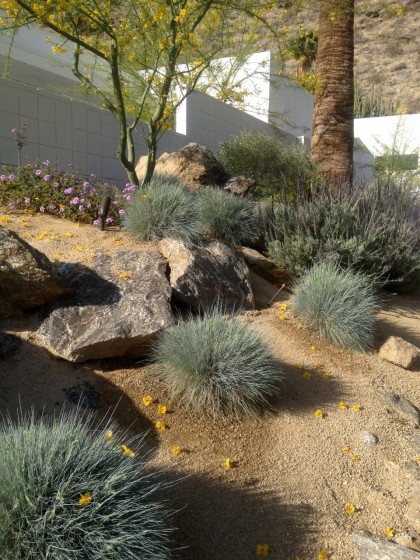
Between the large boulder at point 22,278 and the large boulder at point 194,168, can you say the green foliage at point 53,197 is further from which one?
the large boulder at point 22,278

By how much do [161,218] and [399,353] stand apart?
8.29 ft

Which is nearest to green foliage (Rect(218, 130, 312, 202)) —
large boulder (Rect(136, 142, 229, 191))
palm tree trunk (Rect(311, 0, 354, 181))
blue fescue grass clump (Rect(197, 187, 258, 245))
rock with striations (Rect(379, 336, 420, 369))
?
palm tree trunk (Rect(311, 0, 354, 181))

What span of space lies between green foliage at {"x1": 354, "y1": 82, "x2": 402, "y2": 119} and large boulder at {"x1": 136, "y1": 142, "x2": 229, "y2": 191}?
17326mm

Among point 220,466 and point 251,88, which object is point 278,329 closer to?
point 220,466

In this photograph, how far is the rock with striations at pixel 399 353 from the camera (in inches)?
203

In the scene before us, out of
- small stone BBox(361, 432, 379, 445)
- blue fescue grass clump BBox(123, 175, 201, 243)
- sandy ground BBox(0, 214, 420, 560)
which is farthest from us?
blue fescue grass clump BBox(123, 175, 201, 243)

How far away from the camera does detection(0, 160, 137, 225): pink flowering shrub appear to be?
253 inches

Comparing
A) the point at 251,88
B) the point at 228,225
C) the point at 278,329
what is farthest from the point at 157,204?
the point at 251,88

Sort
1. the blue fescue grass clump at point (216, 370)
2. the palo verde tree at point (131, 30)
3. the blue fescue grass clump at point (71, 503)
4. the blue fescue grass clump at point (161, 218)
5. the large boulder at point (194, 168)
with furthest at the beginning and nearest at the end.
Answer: the large boulder at point (194, 168), the palo verde tree at point (131, 30), the blue fescue grass clump at point (161, 218), the blue fescue grass clump at point (216, 370), the blue fescue grass clump at point (71, 503)

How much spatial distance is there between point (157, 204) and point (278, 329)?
5.59 feet

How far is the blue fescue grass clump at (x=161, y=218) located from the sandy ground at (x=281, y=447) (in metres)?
0.76

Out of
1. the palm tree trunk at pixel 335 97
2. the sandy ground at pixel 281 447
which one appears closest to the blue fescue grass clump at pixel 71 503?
the sandy ground at pixel 281 447

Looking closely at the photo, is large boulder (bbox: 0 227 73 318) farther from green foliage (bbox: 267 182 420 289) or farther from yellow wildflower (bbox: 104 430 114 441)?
green foliage (bbox: 267 182 420 289)

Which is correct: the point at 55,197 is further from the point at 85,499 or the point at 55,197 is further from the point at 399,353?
the point at 85,499
